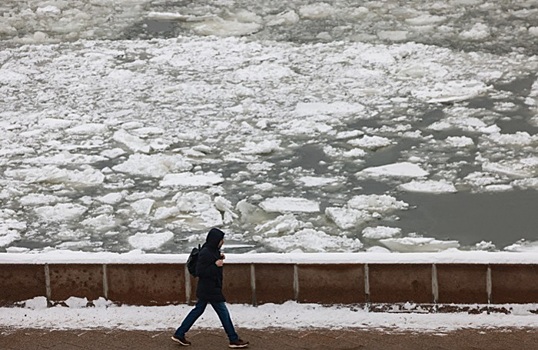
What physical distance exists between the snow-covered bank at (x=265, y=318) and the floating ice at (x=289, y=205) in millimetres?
2545

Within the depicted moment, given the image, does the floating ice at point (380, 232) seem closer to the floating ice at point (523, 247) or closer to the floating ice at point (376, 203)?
the floating ice at point (376, 203)

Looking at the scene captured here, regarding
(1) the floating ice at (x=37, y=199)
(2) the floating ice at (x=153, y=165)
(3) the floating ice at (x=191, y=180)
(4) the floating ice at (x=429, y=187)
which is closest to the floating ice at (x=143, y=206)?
(3) the floating ice at (x=191, y=180)

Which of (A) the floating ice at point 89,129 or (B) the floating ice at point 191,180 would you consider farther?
(A) the floating ice at point 89,129

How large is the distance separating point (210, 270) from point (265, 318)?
0.85 metres

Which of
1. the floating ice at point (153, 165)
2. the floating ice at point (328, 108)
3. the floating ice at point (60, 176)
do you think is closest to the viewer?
the floating ice at point (60, 176)

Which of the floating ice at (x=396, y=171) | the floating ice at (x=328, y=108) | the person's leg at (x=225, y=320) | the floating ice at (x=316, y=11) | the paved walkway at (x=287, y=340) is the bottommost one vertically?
the paved walkway at (x=287, y=340)

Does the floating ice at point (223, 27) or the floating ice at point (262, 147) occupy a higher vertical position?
the floating ice at point (223, 27)

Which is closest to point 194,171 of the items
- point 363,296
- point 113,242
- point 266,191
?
point 266,191

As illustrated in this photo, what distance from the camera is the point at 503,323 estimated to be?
24.1 ft

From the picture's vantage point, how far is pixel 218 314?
Result: 22.9ft

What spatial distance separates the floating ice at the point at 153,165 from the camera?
11.2 m

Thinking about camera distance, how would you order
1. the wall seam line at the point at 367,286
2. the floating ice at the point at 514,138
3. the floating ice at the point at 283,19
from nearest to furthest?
the wall seam line at the point at 367,286 < the floating ice at the point at 514,138 < the floating ice at the point at 283,19

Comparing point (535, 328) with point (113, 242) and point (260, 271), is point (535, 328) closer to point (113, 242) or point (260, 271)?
point (260, 271)

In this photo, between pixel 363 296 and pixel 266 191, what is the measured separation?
3.14 m
